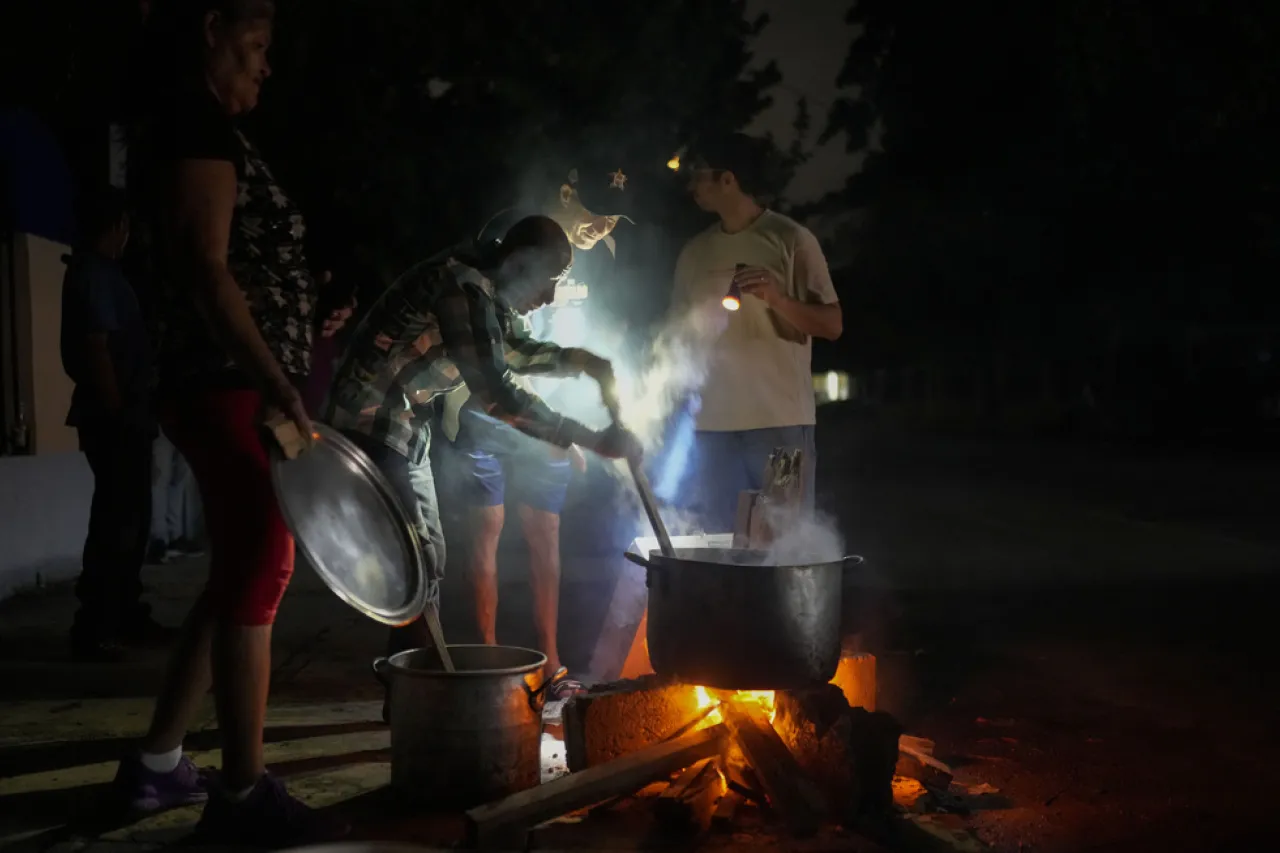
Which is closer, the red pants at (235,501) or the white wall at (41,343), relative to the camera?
the red pants at (235,501)

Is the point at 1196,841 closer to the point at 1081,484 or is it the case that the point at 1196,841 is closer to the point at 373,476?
the point at 373,476

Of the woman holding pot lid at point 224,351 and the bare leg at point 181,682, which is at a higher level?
the woman holding pot lid at point 224,351

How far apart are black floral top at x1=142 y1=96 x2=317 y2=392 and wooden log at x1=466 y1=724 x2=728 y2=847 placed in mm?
1398

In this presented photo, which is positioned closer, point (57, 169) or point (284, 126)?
point (57, 169)

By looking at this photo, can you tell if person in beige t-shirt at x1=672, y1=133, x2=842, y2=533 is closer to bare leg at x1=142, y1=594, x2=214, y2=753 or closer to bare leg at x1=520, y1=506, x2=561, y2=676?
bare leg at x1=520, y1=506, x2=561, y2=676

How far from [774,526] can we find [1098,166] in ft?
89.1

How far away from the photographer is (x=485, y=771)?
3.66 m

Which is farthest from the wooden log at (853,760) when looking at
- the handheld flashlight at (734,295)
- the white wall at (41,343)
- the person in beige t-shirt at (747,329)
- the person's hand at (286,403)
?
the white wall at (41,343)

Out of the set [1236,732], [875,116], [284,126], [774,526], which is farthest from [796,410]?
[875,116]

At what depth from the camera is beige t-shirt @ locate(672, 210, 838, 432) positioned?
536cm

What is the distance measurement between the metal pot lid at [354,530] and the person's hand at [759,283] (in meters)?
2.09

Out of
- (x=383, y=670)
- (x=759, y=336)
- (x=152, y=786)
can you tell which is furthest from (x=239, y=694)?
(x=759, y=336)

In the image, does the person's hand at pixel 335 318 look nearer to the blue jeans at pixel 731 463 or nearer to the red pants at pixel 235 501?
the blue jeans at pixel 731 463

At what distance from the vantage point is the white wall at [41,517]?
780cm
